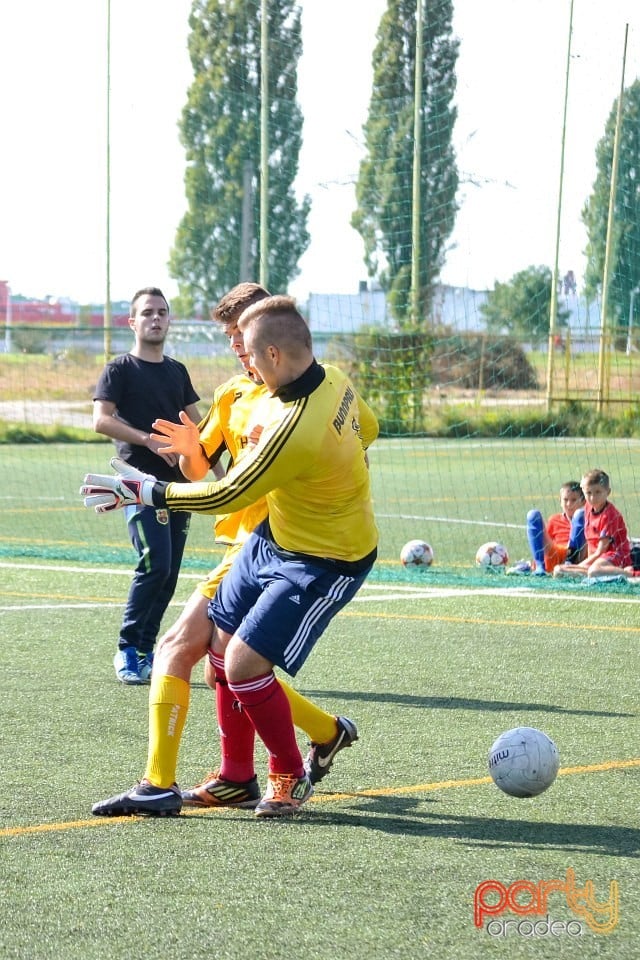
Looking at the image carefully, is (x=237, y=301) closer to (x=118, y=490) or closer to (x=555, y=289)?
(x=118, y=490)

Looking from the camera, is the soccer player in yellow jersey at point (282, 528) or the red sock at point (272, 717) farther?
the red sock at point (272, 717)

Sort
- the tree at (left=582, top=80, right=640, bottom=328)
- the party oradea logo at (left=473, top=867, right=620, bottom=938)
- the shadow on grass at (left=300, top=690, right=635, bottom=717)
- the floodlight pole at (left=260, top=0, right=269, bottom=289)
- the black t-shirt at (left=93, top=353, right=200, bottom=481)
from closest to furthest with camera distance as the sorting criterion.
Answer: the party oradea logo at (left=473, top=867, right=620, bottom=938)
the shadow on grass at (left=300, top=690, right=635, bottom=717)
the black t-shirt at (left=93, top=353, right=200, bottom=481)
the tree at (left=582, top=80, right=640, bottom=328)
the floodlight pole at (left=260, top=0, right=269, bottom=289)

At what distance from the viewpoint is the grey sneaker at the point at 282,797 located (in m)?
5.53

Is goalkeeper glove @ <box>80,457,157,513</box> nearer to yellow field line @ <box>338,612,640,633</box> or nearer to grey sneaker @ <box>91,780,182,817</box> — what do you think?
grey sneaker @ <box>91,780,182,817</box>

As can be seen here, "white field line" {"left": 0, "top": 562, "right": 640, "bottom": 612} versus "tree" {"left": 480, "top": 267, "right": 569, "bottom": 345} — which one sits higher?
"tree" {"left": 480, "top": 267, "right": 569, "bottom": 345}

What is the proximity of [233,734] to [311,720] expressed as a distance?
12.7 inches

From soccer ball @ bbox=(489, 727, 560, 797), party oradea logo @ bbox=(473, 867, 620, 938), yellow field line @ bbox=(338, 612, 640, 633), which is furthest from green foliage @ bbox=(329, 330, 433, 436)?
party oradea logo @ bbox=(473, 867, 620, 938)

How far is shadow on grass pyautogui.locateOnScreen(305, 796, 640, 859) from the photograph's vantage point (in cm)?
512

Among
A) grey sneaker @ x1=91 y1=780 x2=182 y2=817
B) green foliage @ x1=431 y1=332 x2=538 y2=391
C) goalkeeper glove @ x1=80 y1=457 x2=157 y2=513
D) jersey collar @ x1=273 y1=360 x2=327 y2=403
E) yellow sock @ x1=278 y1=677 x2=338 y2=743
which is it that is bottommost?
grey sneaker @ x1=91 y1=780 x2=182 y2=817

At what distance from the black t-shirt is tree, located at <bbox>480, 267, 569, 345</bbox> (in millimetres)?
15078

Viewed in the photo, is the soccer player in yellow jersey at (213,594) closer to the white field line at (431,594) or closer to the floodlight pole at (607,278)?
the white field line at (431,594)

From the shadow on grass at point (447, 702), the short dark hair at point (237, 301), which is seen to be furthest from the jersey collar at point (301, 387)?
the shadow on grass at point (447, 702)

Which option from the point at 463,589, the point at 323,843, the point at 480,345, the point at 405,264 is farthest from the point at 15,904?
the point at 480,345

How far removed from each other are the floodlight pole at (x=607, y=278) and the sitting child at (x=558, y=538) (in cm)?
568
